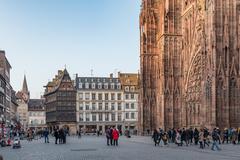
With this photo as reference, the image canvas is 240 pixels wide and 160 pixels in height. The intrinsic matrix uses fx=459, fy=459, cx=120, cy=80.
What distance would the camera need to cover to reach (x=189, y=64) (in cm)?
5594

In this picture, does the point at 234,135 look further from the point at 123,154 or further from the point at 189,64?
the point at 189,64

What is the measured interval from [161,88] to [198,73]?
670 centimetres

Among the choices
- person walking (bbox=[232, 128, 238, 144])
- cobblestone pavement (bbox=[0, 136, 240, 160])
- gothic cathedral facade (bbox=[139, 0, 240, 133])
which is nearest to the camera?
cobblestone pavement (bbox=[0, 136, 240, 160])

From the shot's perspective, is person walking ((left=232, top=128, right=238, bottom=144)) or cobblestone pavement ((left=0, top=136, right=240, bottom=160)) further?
person walking ((left=232, top=128, right=238, bottom=144))

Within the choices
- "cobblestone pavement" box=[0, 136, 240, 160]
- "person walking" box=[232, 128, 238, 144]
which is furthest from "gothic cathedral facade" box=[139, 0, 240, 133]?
"cobblestone pavement" box=[0, 136, 240, 160]

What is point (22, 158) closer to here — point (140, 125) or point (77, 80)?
point (140, 125)

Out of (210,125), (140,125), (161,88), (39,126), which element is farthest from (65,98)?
(210,125)

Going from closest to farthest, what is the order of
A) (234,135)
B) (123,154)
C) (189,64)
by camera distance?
(123,154)
(234,135)
(189,64)

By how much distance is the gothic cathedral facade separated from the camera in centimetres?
4019

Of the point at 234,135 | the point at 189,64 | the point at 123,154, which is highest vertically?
the point at 189,64

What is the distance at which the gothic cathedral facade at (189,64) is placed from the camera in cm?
4019

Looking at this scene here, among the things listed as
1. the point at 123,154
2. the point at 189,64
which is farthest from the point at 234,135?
the point at 189,64

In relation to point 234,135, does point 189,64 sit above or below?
above

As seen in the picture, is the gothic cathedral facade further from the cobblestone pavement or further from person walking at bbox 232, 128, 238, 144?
the cobblestone pavement
